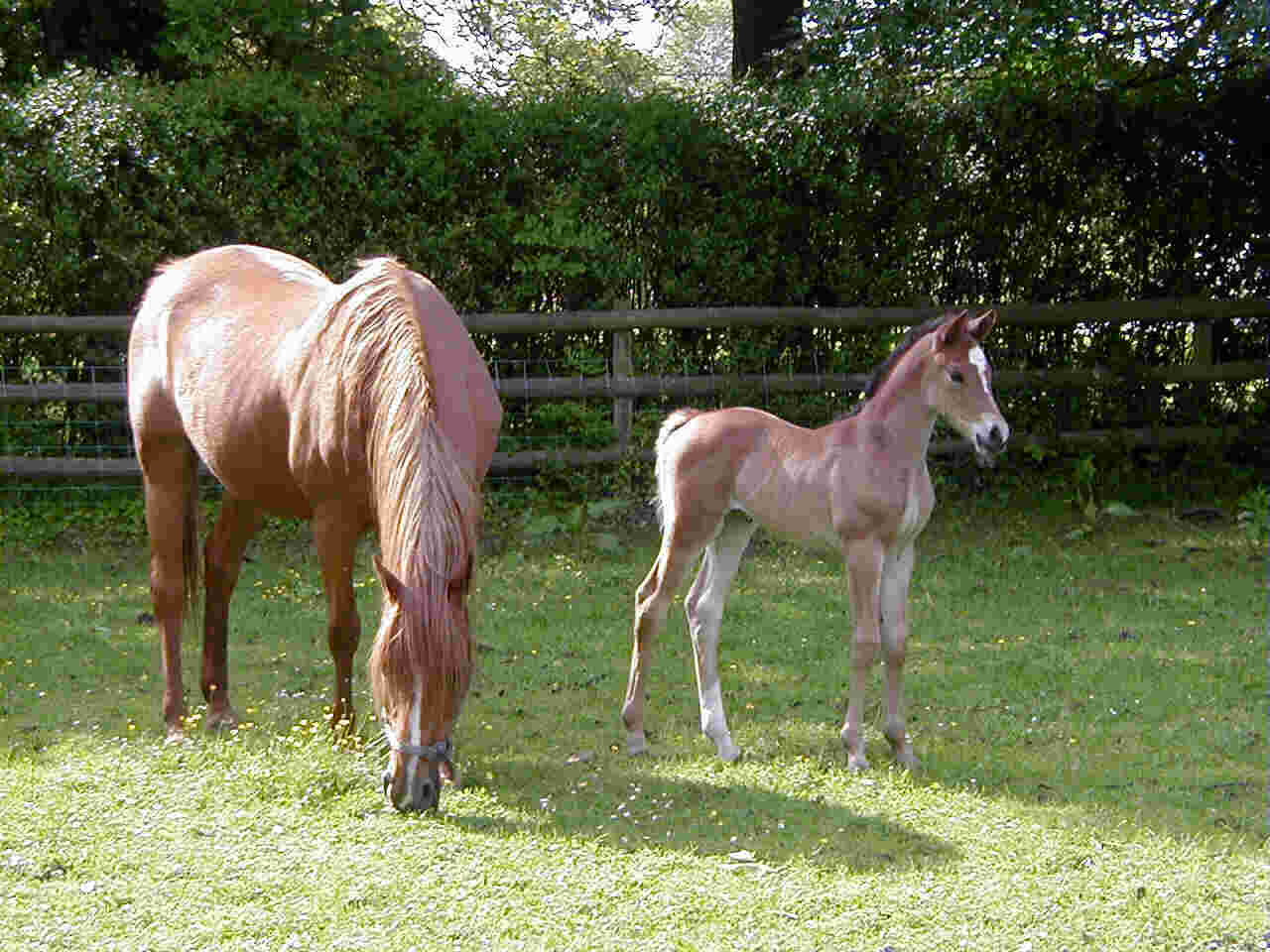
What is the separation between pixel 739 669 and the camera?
783 cm

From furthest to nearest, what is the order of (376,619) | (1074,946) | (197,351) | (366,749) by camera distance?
(376,619) → (197,351) → (366,749) → (1074,946)

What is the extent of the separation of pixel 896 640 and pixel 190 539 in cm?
332

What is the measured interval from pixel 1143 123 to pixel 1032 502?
3.09 metres

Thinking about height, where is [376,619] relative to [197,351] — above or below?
below

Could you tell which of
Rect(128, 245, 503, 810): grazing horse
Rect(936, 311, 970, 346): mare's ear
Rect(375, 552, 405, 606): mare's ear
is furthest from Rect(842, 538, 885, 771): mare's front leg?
Rect(375, 552, 405, 606): mare's ear

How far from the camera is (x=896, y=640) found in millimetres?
6297

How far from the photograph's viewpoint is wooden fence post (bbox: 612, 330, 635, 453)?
37.1 feet

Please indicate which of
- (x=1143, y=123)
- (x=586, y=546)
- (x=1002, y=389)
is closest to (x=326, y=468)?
(x=586, y=546)

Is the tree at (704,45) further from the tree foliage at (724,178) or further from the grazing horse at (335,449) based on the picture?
the grazing horse at (335,449)

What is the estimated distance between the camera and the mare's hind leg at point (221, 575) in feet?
23.0

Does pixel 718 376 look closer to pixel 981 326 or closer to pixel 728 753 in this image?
pixel 981 326

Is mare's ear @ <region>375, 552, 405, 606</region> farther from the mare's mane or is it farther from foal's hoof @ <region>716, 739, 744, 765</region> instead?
foal's hoof @ <region>716, 739, 744, 765</region>

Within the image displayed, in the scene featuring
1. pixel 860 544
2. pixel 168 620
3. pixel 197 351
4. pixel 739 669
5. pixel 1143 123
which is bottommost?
pixel 739 669

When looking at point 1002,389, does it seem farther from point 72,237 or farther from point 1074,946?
point 1074,946
